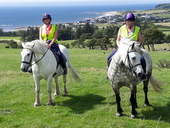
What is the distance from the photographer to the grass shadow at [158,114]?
A: 7.27 meters

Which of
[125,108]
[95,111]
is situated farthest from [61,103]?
[125,108]

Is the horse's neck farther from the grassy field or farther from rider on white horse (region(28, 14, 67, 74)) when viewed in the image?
the grassy field

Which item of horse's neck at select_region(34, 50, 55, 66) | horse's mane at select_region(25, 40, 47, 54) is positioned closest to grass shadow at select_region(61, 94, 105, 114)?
horse's neck at select_region(34, 50, 55, 66)

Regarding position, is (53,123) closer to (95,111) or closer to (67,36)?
(95,111)

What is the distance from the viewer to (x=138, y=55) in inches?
238

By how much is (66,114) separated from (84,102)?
1771mm

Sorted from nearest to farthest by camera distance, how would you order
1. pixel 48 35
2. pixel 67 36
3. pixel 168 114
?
pixel 168 114 → pixel 48 35 → pixel 67 36

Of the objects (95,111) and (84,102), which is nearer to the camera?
(95,111)

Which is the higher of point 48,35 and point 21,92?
point 48,35

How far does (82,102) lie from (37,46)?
3369 millimetres

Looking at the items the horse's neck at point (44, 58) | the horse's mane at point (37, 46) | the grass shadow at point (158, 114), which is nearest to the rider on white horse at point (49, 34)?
the horse's neck at point (44, 58)

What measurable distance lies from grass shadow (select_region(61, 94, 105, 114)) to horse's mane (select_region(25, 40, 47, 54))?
2.68 metres

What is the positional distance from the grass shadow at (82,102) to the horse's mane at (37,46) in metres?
2.68

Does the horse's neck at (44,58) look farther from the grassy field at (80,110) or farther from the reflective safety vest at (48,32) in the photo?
the grassy field at (80,110)
